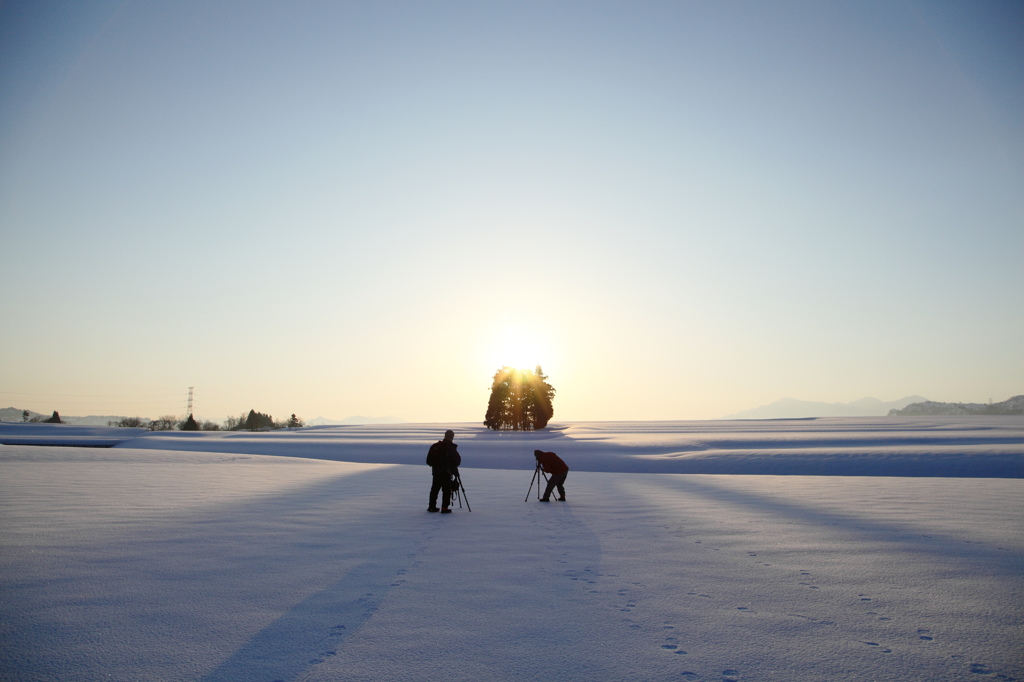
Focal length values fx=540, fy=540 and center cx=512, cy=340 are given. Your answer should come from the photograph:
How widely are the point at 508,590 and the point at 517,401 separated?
4573cm

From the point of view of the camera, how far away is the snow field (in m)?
4.69

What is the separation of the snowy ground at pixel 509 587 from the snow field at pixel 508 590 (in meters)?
0.04

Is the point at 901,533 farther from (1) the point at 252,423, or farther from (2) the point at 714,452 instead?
(1) the point at 252,423

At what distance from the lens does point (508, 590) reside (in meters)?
6.70

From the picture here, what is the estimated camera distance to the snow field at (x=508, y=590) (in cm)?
469

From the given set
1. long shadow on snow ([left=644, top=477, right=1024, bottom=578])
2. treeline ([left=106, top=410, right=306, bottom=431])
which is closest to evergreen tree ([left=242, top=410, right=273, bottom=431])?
treeline ([left=106, top=410, right=306, bottom=431])

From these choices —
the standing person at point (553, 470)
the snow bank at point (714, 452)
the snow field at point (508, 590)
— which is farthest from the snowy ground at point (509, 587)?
the snow bank at point (714, 452)

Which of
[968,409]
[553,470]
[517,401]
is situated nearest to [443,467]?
[553,470]

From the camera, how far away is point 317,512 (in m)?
12.4

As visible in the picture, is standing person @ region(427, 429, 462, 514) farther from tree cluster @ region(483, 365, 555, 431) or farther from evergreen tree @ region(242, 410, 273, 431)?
evergreen tree @ region(242, 410, 273, 431)

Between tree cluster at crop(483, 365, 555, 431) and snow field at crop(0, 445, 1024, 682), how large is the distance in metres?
38.4

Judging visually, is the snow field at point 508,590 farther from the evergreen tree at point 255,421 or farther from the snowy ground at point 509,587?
the evergreen tree at point 255,421

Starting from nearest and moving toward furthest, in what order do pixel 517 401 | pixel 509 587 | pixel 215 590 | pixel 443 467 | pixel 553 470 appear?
pixel 215 590
pixel 509 587
pixel 443 467
pixel 553 470
pixel 517 401

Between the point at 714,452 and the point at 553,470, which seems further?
the point at 714,452
